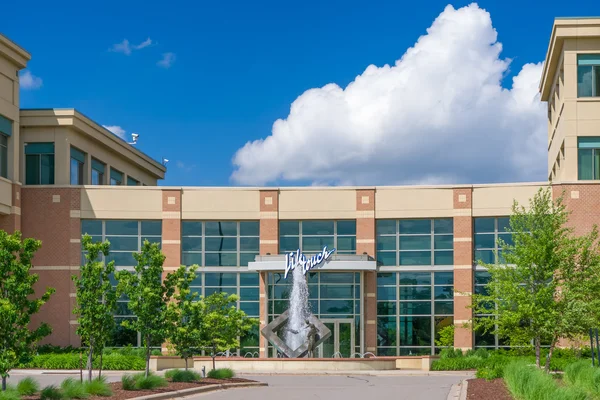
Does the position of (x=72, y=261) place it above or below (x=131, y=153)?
below

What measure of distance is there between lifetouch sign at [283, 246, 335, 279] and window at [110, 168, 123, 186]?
15.9m

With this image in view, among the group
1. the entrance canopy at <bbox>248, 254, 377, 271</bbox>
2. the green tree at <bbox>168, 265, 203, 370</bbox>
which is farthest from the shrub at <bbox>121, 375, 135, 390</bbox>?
the entrance canopy at <bbox>248, 254, 377, 271</bbox>

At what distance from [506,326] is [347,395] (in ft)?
26.6

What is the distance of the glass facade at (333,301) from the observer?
48.9 meters

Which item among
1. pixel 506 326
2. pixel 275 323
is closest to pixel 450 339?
pixel 275 323

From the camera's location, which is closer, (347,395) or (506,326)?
(347,395)

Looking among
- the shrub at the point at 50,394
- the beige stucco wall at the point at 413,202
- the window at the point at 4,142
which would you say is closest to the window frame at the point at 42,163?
the window at the point at 4,142

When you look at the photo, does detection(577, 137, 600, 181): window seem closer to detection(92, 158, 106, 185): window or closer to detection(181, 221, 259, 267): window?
detection(181, 221, 259, 267): window

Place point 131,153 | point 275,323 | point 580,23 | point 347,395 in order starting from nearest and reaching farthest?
point 347,395, point 275,323, point 580,23, point 131,153

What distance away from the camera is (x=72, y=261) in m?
49.0

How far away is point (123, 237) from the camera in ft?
165

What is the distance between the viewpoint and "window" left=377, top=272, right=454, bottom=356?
48.9 meters

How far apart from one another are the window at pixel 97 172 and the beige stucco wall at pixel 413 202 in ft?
56.4

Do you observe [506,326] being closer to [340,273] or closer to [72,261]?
[340,273]
